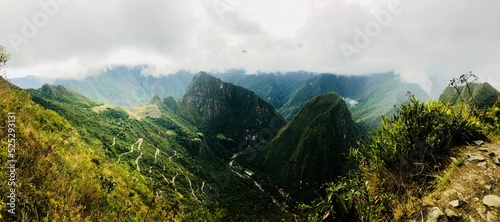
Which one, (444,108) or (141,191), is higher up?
(444,108)

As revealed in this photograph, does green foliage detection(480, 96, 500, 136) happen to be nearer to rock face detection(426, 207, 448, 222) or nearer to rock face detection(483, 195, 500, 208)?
rock face detection(483, 195, 500, 208)

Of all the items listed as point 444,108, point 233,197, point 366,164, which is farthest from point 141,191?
point 233,197

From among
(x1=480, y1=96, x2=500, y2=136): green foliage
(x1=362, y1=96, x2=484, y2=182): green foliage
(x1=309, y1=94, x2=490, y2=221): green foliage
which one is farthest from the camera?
(x1=480, y1=96, x2=500, y2=136): green foliage

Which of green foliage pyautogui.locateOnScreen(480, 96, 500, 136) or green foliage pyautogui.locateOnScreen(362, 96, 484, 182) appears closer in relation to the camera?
green foliage pyautogui.locateOnScreen(362, 96, 484, 182)

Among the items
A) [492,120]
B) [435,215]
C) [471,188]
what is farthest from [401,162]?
[492,120]

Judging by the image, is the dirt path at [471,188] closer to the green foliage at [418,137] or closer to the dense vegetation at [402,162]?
the dense vegetation at [402,162]

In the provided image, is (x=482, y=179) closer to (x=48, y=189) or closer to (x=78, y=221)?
(x=78, y=221)

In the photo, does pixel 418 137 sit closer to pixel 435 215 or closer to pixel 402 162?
pixel 402 162

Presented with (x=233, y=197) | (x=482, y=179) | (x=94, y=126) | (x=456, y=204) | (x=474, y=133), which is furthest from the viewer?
(x=94, y=126)

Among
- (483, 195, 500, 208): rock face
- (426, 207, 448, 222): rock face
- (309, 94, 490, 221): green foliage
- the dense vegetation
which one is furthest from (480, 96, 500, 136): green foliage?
(426, 207, 448, 222): rock face
